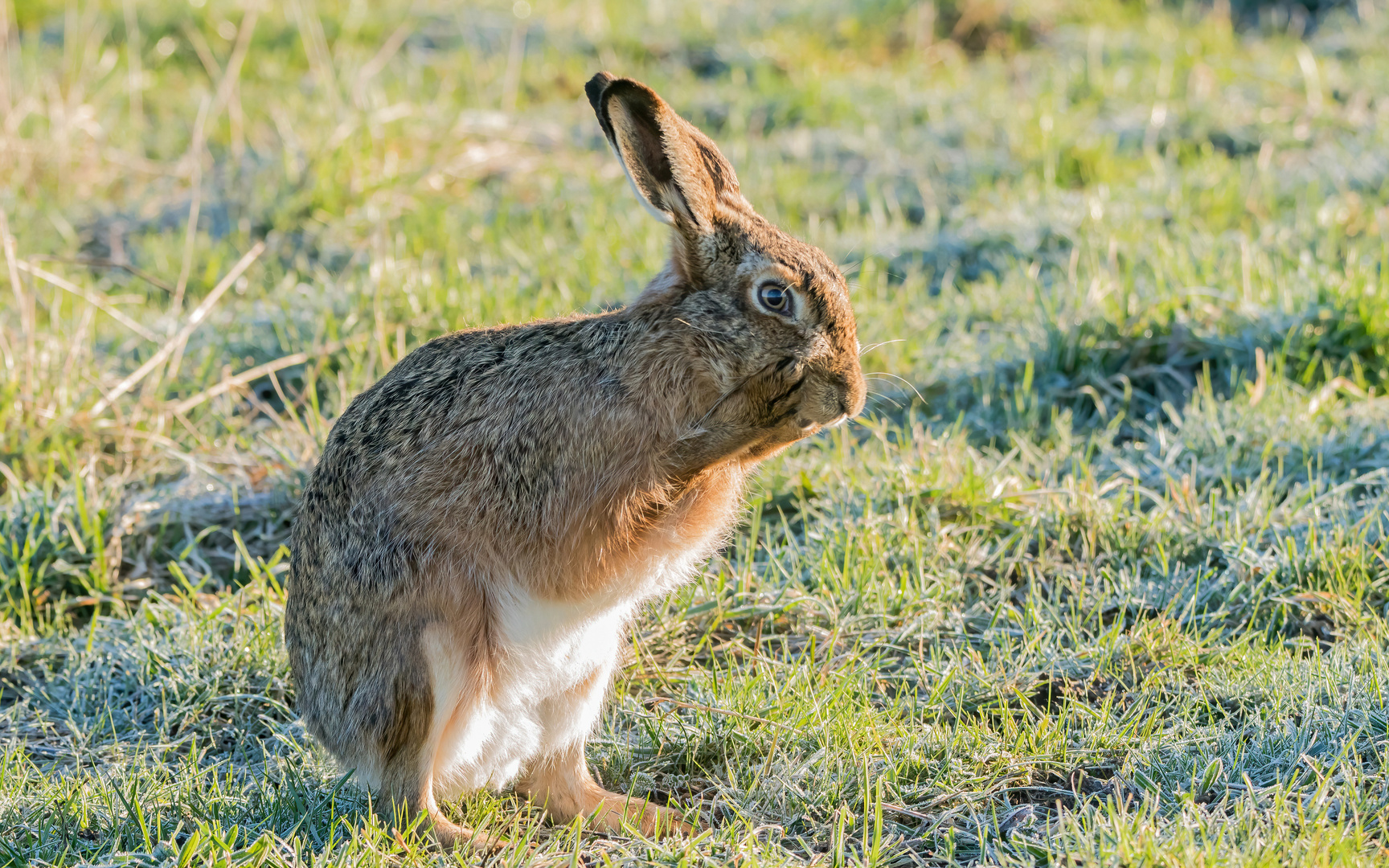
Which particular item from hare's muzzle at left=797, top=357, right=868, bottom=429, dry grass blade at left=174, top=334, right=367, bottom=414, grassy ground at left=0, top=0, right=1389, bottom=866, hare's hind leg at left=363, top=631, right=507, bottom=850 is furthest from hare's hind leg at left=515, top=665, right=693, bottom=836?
dry grass blade at left=174, top=334, right=367, bottom=414

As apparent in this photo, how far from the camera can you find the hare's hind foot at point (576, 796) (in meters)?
3.11

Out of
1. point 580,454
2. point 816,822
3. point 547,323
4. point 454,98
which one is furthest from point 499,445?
point 454,98

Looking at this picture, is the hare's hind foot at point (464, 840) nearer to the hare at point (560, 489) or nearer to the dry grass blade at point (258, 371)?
the hare at point (560, 489)

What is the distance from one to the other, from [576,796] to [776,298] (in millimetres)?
1269

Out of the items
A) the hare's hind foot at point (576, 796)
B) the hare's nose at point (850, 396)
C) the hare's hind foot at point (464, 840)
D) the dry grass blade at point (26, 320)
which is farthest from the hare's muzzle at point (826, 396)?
the dry grass blade at point (26, 320)

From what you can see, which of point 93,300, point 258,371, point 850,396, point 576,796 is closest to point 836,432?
point 850,396

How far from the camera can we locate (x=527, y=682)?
118 inches

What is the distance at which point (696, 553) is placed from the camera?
3.06 metres

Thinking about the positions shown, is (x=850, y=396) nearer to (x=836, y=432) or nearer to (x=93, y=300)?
(x=836, y=432)

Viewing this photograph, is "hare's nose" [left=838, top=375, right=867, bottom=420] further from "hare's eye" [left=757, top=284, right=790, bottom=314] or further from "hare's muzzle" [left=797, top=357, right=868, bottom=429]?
"hare's eye" [left=757, top=284, right=790, bottom=314]

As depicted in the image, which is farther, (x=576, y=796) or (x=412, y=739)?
(x=576, y=796)

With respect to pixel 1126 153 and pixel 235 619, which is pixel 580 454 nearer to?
pixel 235 619

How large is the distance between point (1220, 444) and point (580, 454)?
2376 mm

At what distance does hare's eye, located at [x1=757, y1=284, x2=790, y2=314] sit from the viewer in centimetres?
295
